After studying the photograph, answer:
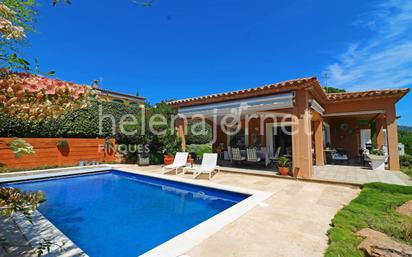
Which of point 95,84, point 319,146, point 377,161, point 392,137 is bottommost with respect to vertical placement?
point 377,161

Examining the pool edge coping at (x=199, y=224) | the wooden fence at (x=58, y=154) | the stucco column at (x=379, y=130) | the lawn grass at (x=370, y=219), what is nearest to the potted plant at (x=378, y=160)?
the stucco column at (x=379, y=130)

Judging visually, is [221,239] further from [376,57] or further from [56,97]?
[376,57]

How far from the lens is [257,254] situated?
153 inches

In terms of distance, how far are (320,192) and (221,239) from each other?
546 centimetres

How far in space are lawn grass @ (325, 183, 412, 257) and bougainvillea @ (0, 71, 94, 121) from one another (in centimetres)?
463

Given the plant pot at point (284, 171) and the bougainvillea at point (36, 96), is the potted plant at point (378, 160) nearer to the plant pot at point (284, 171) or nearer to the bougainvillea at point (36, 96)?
the plant pot at point (284, 171)

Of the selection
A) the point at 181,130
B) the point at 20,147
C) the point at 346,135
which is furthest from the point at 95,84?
the point at 346,135

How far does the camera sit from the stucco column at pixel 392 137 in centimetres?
1190

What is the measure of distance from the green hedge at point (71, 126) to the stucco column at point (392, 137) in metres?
18.3

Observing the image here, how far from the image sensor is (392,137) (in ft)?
39.1

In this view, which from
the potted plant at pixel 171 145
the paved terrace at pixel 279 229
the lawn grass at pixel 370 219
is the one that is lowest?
the paved terrace at pixel 279 229

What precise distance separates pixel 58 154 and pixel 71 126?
2.60m

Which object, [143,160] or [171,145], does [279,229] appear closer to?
[171,145]

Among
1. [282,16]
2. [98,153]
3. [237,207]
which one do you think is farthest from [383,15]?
[98,153]
